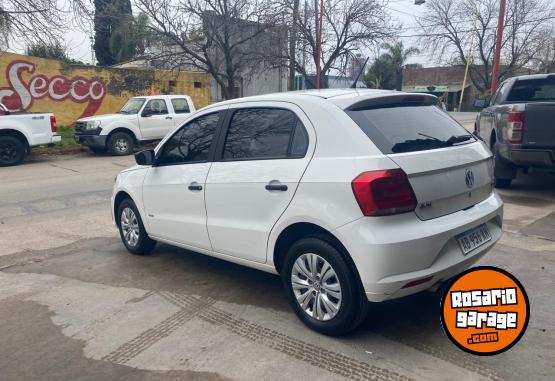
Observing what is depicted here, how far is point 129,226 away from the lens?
517 centimetres

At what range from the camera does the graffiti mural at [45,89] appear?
55.2 ft

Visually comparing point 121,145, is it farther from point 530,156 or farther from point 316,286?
point 316,286

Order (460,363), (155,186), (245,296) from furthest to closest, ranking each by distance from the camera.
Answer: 1. (155,186)
2. (245,296)
3. (460,363)

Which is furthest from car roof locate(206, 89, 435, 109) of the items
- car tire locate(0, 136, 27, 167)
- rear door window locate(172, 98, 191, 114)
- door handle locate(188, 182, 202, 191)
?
rear door window locate(172, 98, 191, 114)

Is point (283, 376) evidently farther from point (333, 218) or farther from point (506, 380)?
point (506, 380)

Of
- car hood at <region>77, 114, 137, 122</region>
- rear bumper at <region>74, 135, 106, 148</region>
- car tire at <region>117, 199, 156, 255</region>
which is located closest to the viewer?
car tire at <region>117, 199, 156, 255</region>

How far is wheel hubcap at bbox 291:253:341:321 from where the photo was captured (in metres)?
3.12

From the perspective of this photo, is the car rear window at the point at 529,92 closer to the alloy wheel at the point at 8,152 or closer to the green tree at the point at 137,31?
the alloy wheel at the point at 8,152

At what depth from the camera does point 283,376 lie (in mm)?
2793

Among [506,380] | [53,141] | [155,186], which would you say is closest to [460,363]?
[506,380]

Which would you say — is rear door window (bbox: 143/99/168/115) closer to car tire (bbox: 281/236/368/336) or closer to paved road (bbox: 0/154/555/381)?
paved road (bbox: 0/154/555/381)

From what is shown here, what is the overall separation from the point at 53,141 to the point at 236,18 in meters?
8.72

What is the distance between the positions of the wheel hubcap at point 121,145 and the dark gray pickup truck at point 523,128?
406 inches

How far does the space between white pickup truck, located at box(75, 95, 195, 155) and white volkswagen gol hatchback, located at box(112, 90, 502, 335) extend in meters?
10.5
